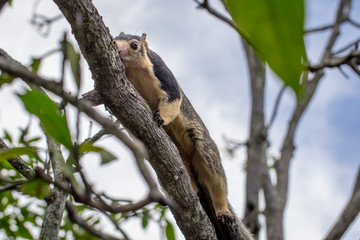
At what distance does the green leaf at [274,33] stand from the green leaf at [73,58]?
14.0 inches

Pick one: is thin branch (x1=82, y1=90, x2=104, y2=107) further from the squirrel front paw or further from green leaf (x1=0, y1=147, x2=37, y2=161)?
green leaf (x1=0, y1=147, x2=37, y2=161)

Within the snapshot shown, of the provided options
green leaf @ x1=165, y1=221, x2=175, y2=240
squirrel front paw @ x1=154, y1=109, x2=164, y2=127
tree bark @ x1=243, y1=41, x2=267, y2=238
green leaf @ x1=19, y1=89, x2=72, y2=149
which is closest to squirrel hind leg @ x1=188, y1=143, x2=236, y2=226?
squirrel front paw @ x1=154, y1=109, x2=164, y2=127

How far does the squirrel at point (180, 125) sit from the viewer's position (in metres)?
3.31

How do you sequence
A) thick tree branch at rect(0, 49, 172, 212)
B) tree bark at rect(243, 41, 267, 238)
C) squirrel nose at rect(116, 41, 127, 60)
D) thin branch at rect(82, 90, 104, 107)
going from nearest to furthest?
thick tree branch at rect(0, 49, 172, 212) → thin branch at rect(82, 90, 104, 107) → squirrel nose at rect(116, 41, 127, 60) → tree bark at rect(243, 41, 267, 238)

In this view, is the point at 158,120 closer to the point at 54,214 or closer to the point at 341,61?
the point at 54,214

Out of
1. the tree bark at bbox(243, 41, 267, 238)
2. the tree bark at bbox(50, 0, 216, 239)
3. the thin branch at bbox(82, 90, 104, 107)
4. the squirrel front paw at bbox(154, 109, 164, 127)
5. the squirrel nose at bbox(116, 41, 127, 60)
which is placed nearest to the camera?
the tree bark at bbox(50, 0, 216, 239)

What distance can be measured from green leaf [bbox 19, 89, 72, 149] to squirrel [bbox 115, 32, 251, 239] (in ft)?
7.95

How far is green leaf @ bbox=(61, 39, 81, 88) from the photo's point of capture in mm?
620

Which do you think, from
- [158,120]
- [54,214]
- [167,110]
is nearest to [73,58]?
[158,120]

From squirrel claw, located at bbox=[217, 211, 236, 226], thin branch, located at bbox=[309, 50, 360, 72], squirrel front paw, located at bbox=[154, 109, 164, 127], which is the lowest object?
squirrel claw, located at bbox=[217, 211, 236, 226]

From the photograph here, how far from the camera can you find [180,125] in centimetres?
351

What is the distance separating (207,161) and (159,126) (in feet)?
3.26

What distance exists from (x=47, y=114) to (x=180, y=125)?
2764mm

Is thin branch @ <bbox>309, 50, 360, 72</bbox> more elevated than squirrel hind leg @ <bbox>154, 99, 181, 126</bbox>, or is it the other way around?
thin branch @ <bbox>309, 50, 360, 72</bbox>
